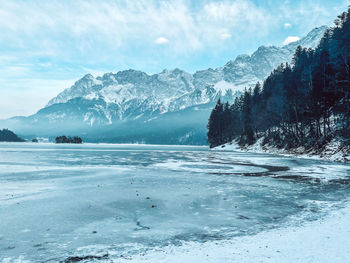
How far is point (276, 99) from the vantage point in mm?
94625

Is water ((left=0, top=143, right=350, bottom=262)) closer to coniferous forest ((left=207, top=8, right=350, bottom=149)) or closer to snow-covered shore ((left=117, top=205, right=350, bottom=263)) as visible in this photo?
snow-covered shore ((left=117, top=205, right=350, bottom=263))

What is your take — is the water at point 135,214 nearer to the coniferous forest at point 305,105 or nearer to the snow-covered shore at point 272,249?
the snow-covered shore at point 272,249

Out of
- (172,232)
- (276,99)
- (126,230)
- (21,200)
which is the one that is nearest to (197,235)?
(172,232)

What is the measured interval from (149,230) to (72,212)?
15.4 ft

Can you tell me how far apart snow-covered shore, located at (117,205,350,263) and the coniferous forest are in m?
40.4

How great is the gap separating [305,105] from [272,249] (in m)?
63.4

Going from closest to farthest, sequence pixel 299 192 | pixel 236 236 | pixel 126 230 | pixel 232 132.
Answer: pixel 236 236 < pixel 126 230 < pixel 299 192 < pixel 232 132

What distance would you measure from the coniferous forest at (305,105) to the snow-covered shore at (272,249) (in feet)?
132

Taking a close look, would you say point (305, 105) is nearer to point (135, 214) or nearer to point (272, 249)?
point (135, 214)

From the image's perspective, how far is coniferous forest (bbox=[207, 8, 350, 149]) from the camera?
175 ft

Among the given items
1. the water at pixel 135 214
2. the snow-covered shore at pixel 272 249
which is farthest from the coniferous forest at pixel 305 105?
the snow-covered shore at pixel 272 249

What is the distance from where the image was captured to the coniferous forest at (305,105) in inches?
2104

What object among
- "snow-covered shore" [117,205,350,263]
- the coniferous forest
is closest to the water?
"snow-covered shore" [117,205,350,263]

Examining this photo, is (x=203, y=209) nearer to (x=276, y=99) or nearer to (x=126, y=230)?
(x=126, y=230)
